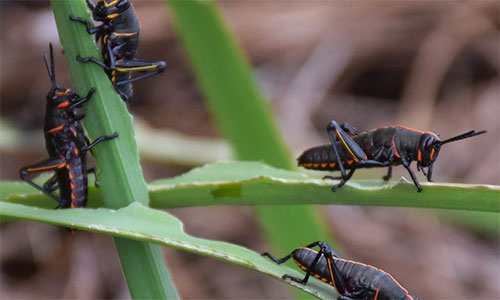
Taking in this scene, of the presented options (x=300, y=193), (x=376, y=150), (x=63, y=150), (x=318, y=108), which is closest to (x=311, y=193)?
(x=300, y=193)

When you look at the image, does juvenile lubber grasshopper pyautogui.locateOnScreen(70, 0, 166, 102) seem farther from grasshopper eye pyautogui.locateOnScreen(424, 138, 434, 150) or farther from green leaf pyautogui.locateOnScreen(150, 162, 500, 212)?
grasshopper eye pyautogui.locateOnScreen(424, 138, 434, 150)

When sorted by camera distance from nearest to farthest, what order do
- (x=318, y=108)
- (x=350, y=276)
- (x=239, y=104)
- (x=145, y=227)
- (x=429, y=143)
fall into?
(x=145, y=227) → (x=350, y=276) → (x=429, y=143) → (x=239, y=104) → (x=318, y=108)

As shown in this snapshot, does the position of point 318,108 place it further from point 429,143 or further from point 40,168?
point 40,168

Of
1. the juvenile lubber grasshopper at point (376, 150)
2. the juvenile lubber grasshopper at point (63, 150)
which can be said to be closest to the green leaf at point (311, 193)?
the juvenile lubber grasshopper at point (63, 150)

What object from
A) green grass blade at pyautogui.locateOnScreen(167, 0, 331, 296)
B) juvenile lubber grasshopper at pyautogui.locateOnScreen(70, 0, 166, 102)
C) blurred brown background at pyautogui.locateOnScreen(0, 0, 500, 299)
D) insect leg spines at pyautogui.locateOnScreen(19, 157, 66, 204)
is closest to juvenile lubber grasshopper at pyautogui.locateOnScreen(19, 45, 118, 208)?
insect leg spines at pyautogui.locateOnScreen(19, 157, 66, 204)

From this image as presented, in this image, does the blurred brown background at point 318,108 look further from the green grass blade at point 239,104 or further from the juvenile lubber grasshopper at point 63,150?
the juvenile lubber grasshopper at point 63,150

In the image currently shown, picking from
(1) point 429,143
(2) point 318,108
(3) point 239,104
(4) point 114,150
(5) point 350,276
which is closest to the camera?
(4) point 114,150
